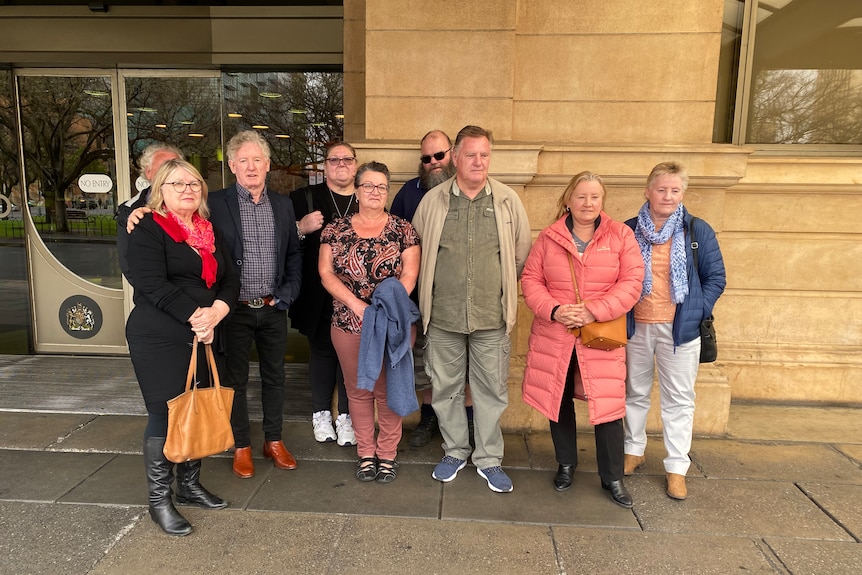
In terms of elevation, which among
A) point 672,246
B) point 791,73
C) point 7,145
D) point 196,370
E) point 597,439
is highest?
point 791,73

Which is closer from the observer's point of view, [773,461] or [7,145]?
[773,461]

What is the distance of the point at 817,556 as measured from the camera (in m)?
2.98

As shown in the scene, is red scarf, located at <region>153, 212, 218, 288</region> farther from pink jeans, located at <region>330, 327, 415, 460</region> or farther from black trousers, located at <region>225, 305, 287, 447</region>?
pink jeans, located at <region>330, 327, 415, 460</region>

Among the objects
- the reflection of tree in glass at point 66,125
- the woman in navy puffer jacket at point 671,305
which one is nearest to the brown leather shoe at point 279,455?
the woman in navy puffer jacket at point 671,305

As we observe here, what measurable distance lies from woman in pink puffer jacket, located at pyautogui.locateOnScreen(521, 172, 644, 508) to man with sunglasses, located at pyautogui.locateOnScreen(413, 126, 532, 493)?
191mm

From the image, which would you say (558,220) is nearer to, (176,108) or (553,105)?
(553,105)

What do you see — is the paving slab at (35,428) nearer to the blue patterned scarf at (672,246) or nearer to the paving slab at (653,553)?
the paving slab at (653,553)

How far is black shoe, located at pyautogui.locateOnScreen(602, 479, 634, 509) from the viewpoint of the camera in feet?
11.3

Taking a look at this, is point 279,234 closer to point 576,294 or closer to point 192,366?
point 192,366

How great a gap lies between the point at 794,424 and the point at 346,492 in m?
3.48

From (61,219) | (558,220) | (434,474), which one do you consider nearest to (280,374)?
(434,474)

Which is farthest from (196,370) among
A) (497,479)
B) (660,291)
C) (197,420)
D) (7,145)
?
(7,145)

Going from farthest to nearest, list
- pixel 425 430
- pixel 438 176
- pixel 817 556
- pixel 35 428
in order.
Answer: pixel 35 428
pixel 425 430
pixel 438 176
pixel 817 556

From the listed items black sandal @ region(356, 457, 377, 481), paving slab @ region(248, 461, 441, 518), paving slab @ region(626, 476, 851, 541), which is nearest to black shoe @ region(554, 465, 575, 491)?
paving slab @ region(626, 476, 851, 541)
